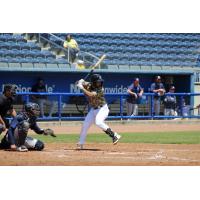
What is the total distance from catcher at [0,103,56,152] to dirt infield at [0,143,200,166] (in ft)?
1.05

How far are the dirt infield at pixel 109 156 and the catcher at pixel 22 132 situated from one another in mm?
321

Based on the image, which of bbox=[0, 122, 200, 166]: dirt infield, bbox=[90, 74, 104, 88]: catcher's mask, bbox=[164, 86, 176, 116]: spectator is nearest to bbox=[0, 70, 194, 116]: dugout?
bbox=[164, 86, 176, 116]: spectator

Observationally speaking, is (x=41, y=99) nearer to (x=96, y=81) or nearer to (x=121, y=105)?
(x=121, y=105)

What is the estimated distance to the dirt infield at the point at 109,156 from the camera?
383 inches

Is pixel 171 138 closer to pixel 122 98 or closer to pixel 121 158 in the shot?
pixel 121 158

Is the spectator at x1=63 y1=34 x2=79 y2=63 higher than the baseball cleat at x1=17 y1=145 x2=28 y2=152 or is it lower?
higher

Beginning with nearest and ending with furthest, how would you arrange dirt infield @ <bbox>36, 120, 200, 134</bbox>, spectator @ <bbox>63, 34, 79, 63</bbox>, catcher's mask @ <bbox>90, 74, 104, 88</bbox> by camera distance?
1. catcher's mask @ <bbox>90, 74, 104, 88</bbox>
2. dirt infield @ <bbox>36, 120, 200, 134</bbox>
3. spectator @ <bbox>63, 34, 79, 63</bbox>

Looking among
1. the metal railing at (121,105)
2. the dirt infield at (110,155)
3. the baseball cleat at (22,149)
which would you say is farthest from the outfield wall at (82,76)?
the baseball cleat at (22,149)

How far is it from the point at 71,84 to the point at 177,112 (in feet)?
15.1

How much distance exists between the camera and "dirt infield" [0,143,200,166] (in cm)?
972

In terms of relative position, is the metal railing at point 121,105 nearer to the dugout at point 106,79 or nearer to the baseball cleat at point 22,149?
the dugout at point 106,79

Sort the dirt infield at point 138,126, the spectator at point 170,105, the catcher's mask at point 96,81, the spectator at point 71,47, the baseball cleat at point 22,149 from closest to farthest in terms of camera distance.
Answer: the baseball cleat at point 22,149 → the catcher's mask at point 96,81 → the dirt infield at point 138,126 → the spectator at point 170,105 → the spectator at point 71,47

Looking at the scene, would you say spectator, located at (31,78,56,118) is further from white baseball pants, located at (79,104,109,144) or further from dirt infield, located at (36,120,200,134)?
white baseball pants, located at (79,104,109,144)

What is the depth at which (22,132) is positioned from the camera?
11320mm
